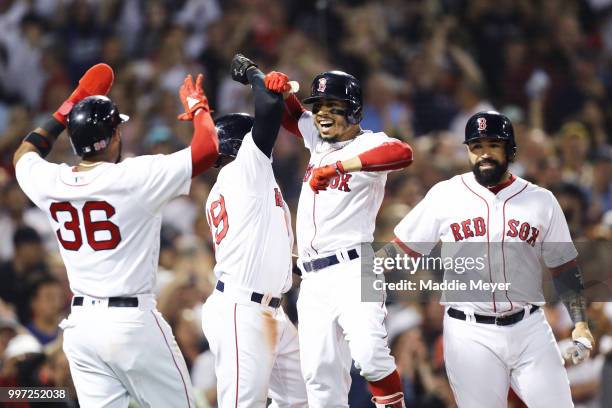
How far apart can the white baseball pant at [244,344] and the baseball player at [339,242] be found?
5.9 inches

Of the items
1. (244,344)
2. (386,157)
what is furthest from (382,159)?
(244,344)

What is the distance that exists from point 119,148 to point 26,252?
356cm

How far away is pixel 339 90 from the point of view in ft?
17.0

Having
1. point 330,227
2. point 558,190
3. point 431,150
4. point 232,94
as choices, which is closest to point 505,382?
point 330,227

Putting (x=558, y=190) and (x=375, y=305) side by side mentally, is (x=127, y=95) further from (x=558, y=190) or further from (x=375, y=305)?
(x=375, y=305)

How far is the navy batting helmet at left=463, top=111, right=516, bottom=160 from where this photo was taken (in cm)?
515

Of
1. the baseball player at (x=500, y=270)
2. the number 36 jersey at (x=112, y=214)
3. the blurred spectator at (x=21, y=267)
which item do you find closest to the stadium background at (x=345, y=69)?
the blurred spectator at (x=21, y=267)

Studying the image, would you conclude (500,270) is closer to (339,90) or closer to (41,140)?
(339,90)

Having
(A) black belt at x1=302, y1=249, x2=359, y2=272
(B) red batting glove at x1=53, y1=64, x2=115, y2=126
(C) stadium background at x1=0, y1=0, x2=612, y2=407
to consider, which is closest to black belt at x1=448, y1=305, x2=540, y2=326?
(A) black belt at x1=302, y1=249, x2=359, y2=272

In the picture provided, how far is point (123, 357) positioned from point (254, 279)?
781 mm

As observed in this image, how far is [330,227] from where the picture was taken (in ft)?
16.9

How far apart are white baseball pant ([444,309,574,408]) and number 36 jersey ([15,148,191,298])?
5.13 ft

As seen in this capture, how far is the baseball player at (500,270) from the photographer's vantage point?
4.99 metres

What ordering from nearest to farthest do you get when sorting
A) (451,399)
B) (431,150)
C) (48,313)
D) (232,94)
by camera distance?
1. (451,399)
2. (48,313)
3. (431,150)
4. (232,94)
